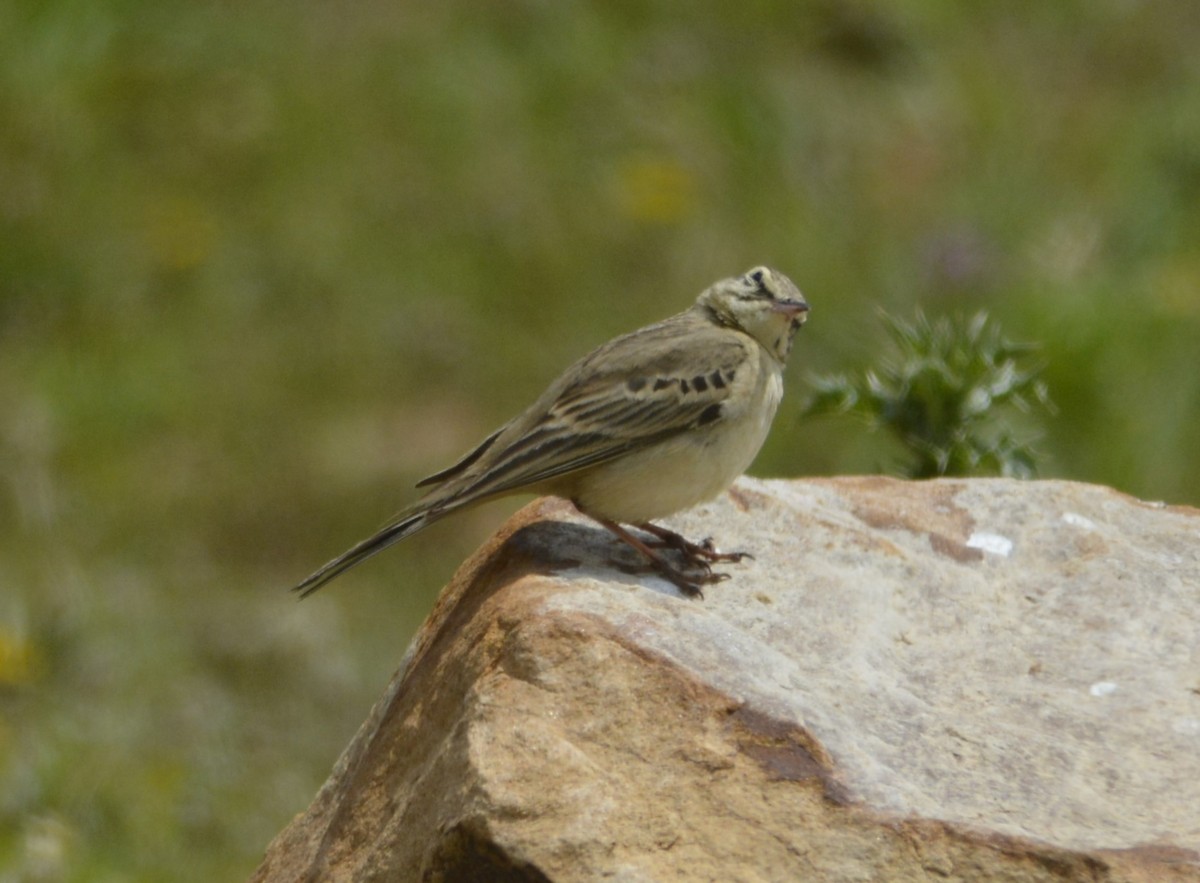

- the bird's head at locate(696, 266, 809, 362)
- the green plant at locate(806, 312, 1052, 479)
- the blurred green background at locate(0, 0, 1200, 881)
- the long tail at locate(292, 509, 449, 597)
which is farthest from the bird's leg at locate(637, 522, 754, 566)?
the blurred green background at locate(0, 0, 1200, 881)

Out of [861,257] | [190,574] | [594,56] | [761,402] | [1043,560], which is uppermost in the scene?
[594,56]

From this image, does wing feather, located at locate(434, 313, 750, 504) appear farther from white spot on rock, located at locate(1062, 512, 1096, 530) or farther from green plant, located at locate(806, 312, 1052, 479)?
green plant, located at locate(806, 312, 1052, 479)

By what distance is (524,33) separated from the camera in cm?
1284

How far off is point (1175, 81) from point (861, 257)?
3.48 meters

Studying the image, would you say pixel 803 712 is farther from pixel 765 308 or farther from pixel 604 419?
pixel 765 308

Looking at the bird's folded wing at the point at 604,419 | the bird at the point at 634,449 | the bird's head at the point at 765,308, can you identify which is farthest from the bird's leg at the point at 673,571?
the bird's head at the point at 765,308

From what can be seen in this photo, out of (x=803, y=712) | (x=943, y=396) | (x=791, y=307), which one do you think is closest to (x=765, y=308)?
(x=791, y=307)

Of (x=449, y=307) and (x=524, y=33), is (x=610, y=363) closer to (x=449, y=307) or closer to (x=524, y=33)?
(x=449, y=307)

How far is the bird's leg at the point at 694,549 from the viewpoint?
5746mm

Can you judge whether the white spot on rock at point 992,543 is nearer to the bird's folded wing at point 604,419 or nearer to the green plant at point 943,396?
the bird's folded wing at point 604,419

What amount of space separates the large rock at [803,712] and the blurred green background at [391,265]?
3218mm

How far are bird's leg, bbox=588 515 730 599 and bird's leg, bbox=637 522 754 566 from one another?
0.06ft

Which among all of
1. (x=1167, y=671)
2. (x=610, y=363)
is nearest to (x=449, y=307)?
(x=610, y=363)

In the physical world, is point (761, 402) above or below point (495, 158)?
below
